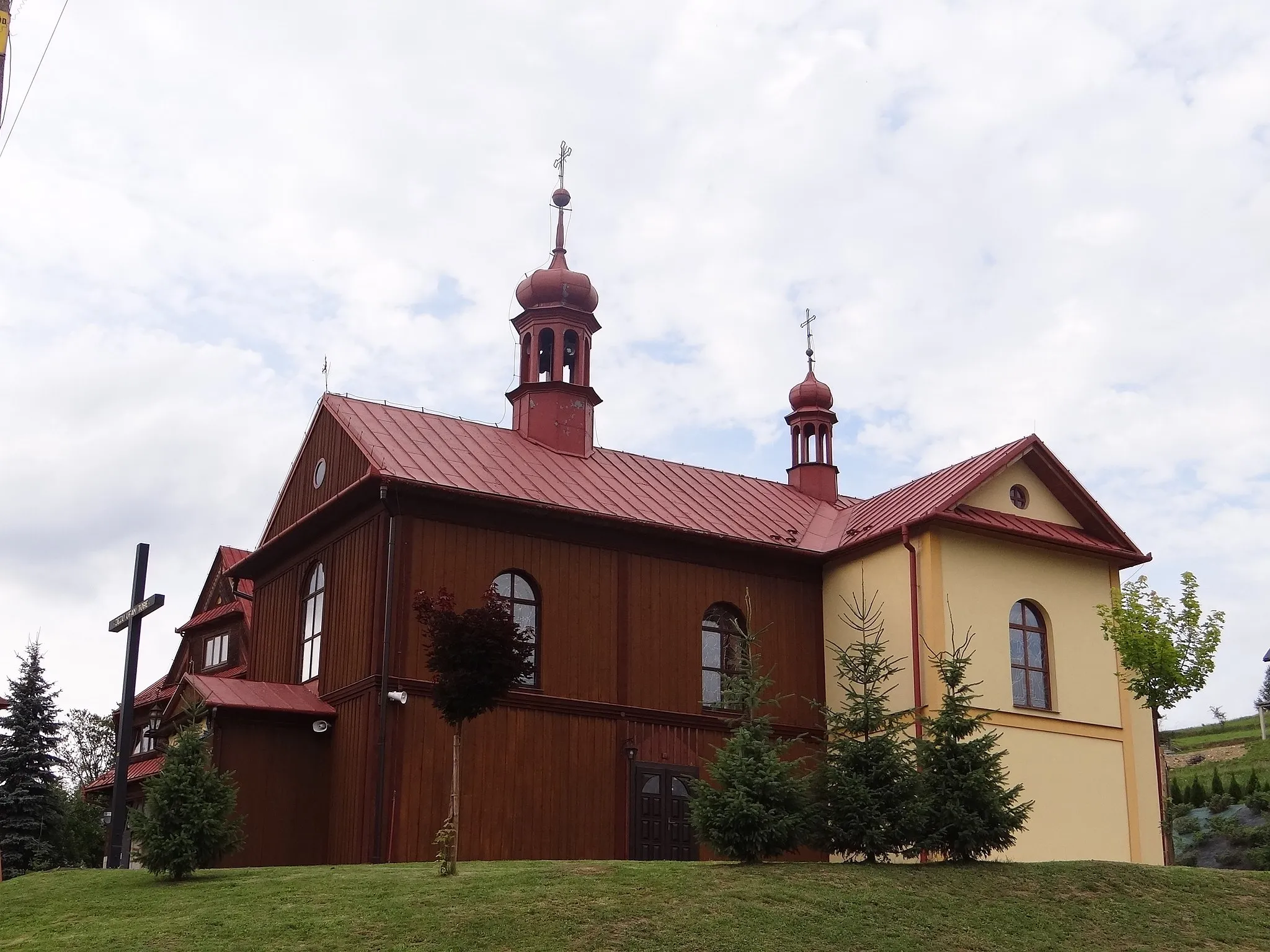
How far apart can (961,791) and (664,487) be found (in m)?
9.53

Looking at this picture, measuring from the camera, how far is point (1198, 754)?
44500mm

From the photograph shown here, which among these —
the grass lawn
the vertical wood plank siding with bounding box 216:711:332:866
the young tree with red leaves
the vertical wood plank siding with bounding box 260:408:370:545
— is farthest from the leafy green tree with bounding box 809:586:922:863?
the vertical wood plank siding with bounding box 260:408:370:545

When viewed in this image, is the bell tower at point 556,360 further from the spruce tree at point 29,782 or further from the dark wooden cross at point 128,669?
the spruce tree at point 29,782

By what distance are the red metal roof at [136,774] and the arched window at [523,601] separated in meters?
6.74

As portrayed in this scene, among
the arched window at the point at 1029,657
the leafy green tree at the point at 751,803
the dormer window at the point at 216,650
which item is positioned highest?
the dormer window at the point at 216,650

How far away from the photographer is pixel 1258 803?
27.5 meters

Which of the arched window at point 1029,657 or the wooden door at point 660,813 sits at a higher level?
the arched window at point 1029,657

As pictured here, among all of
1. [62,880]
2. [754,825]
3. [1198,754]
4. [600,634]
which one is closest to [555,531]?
[600,634]

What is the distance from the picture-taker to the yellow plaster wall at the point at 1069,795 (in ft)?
74.5

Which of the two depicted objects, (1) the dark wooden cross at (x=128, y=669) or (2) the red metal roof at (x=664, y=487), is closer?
(1) the dark wooden cross at (x=128, y=669)

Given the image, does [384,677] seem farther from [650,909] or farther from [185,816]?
[650,909]

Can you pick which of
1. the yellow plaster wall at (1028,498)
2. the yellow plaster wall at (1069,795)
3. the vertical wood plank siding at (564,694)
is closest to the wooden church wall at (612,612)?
the vertical wood plank siding at (564,694)

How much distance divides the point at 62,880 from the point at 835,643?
41.3 ft

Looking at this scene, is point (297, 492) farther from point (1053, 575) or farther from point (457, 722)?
point (1053, 575)
